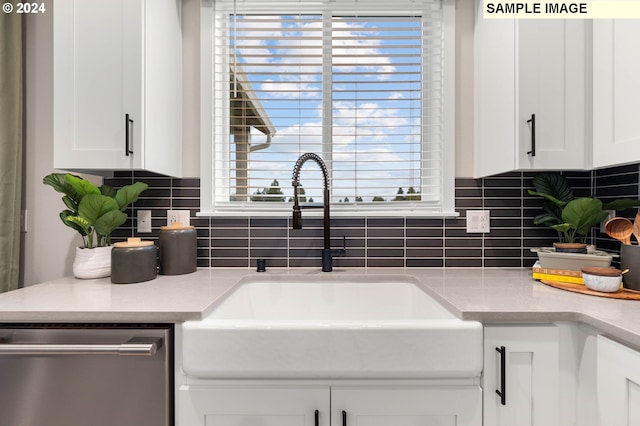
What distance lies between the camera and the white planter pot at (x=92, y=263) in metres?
1.33

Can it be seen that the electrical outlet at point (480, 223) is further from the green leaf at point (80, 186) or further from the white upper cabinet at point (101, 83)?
the green leaf at point (80, 186)

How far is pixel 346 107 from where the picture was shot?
1.63 meters

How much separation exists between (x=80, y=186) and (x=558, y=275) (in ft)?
6.33

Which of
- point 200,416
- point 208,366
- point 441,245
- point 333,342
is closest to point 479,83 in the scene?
point 441,245

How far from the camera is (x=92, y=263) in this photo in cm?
133

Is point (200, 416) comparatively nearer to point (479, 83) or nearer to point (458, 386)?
point (458, 386)

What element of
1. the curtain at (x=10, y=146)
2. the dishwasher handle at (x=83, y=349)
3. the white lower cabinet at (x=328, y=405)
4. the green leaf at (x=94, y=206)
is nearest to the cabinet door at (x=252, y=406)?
the white lower cabinet at (x=328, y=405)

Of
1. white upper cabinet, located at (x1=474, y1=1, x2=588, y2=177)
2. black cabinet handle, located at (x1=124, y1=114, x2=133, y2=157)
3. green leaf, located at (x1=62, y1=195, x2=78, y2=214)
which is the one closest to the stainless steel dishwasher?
green leaf, located at (x1=62, y1=195, x2=78, y2=214)

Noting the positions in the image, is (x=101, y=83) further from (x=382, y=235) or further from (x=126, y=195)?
(x=382, y=235)

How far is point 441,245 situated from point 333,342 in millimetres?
941

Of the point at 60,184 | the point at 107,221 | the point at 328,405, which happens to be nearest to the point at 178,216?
the point at 107,221

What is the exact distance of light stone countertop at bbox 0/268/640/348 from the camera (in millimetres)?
896

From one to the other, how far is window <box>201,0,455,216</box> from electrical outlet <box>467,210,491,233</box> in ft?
0.50

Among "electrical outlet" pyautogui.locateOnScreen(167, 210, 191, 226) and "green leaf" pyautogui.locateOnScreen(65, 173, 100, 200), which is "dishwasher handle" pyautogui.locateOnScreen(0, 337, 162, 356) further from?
"electrical outlet" pyautogui.locateOnScreen(167, 210, 191, 226)
